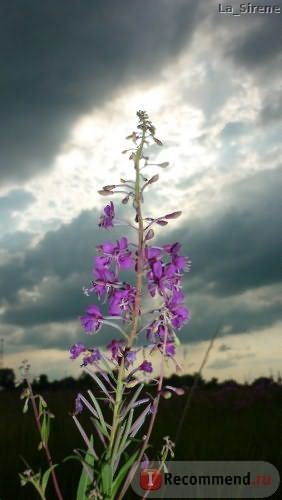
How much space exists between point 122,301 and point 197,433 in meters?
5.70

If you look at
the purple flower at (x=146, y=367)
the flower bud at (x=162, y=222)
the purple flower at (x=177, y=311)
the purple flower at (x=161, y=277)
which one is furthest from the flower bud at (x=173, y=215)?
the purple flower at (x=146, y=367)

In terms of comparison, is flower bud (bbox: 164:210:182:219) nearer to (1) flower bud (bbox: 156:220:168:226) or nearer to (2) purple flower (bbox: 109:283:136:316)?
(1) flower bud (bbox: 156:220:168:226)

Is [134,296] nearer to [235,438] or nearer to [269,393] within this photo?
[235,438]

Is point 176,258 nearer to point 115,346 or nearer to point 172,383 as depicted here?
point 115,346

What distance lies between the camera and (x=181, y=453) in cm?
682

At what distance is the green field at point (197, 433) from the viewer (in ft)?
21.0

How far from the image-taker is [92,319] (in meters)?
2.90

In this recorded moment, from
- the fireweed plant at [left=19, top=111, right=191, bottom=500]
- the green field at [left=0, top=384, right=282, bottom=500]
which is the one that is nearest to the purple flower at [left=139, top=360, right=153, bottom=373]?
the fireweed plant at [left=19, top=111, right=191, bottom=500]

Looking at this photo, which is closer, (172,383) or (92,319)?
(92,319)

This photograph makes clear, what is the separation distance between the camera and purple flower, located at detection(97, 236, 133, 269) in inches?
115

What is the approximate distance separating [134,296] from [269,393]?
10.1 meters

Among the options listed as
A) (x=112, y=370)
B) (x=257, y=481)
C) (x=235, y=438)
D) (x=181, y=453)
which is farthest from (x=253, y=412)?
(x=112, y=370)

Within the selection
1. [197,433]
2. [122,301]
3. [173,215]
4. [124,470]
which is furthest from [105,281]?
[197,433]

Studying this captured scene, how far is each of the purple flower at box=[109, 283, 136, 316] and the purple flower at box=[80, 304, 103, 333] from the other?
0.27 feet
